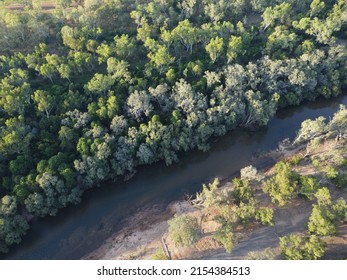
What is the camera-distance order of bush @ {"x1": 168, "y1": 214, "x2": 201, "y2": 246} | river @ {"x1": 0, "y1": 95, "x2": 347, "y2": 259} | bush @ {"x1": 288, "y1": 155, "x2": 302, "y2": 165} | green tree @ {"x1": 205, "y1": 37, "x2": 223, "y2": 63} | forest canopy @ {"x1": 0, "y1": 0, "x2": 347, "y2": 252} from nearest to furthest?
bush @ {"x1": 168, "y1": 214, "x2": 201, "y2": 246} < river @ {"x1": 0, "y1": 95, "x2": 347, "y2": 259} < forest canopy @ {"x1": 0, "y1": 0, "x2": 347, "y2": 252} < bush @ {"x1": 288, "y1": 155, "x2": 302, "y2": 165} < green tree @ {"x1": 205, "y1": 37, "x2": 223, "y2": 63}

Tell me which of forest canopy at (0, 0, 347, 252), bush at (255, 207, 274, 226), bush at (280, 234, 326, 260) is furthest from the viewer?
forest canopy at (0, 0, 347, 252)

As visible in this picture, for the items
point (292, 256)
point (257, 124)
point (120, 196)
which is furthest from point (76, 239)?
point (257, 124)

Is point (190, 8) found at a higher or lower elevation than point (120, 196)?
higher

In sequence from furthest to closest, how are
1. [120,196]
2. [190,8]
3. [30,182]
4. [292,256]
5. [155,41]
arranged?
[190,8] → [155,41] → [120,196] → [30,182] → [292,256]

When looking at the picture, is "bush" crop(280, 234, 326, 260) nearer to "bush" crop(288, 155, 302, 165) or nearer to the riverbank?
the riverbank

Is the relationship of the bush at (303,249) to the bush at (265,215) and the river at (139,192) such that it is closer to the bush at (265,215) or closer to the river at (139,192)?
the bush at (265,215)

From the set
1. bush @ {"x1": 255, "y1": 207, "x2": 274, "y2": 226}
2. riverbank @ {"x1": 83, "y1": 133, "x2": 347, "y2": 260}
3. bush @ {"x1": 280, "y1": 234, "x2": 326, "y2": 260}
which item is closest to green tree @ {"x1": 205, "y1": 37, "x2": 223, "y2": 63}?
riverbank @ {"x1": 83, "y1": 133, "x2": 347, "y2": 260}

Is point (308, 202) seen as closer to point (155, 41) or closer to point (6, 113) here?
point (155, 41)
